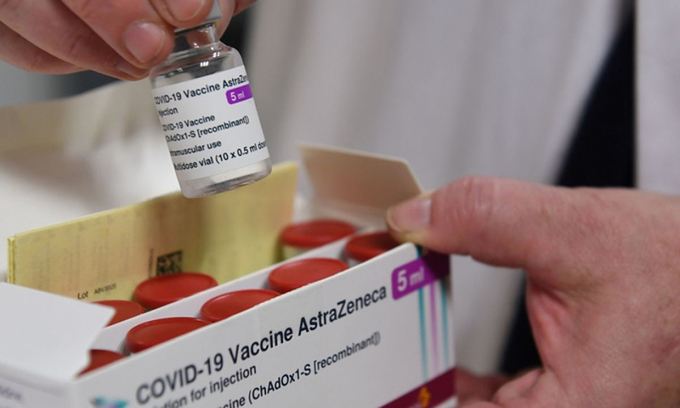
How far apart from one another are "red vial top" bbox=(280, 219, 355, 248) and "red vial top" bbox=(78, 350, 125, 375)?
0.27 metres

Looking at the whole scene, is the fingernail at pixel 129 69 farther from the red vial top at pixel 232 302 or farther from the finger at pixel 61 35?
the red vial top at pixel 232 302

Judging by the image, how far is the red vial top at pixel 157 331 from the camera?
0.47 meters

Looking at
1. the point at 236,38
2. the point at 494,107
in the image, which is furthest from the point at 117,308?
the point at 236,38

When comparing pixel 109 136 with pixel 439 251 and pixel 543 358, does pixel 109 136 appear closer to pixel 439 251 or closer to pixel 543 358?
pixel 439 251

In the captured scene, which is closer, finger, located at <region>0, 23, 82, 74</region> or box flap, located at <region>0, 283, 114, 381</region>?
box flap, located at <region>0, 283, 114, 381</region>

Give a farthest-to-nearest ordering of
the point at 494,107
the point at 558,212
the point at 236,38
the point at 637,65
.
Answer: the point at 236,38 < the point at 494,107 < the point at 637,65 < the point at 558,212

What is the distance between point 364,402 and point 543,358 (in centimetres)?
20

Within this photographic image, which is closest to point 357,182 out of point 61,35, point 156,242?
point 156,242

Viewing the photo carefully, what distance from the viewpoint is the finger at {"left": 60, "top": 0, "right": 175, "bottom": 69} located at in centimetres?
49

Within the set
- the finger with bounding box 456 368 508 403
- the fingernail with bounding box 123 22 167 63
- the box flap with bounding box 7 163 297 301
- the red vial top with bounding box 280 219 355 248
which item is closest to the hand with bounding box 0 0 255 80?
the fingernail with bounding box 123 22 167 63

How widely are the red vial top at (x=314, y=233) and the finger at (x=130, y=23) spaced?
271 mm

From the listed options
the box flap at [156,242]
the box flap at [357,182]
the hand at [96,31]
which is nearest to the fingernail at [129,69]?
the hand at [96,31]

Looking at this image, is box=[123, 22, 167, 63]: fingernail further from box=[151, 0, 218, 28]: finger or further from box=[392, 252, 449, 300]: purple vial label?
box=[392, 252, 449, 300]: purple vial label

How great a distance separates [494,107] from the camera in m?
1.00
